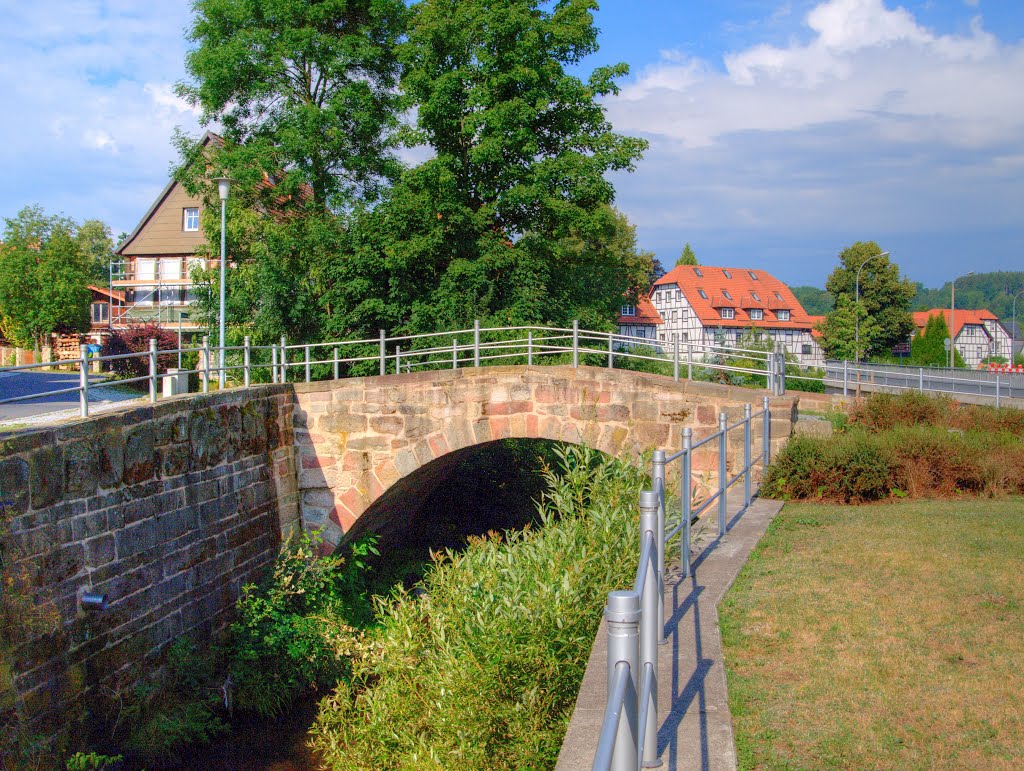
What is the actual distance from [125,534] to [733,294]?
173 feet

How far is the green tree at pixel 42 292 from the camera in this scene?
4069cm

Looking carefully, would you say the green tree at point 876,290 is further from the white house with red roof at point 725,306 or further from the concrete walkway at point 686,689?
the concrete walkway at point 686,689

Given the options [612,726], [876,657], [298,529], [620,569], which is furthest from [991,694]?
[298,529]

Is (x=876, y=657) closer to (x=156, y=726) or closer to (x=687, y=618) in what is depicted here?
(x=687, y=618)

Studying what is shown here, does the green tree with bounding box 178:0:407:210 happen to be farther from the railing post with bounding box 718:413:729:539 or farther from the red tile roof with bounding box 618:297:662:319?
the red tile roof with bounding box 618:297:662:319

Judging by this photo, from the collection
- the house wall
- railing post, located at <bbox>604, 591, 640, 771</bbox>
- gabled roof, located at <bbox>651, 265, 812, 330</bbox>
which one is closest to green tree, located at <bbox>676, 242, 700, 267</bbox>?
gabled roof, located at <bbox>651, 265, 812, 330</bbox>

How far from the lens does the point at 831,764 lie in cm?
351

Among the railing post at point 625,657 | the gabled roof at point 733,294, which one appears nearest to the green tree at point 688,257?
the gabled roof at point 733,294

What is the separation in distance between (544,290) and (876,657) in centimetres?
1621

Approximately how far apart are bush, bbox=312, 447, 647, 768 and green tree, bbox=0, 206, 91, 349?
38863mm

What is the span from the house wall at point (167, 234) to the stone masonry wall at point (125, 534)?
93.7 feet

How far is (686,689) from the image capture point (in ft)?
13.3

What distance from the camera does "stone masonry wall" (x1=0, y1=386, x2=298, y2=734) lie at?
26.1 ft

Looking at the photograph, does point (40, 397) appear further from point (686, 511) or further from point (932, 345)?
point (932, 345)
